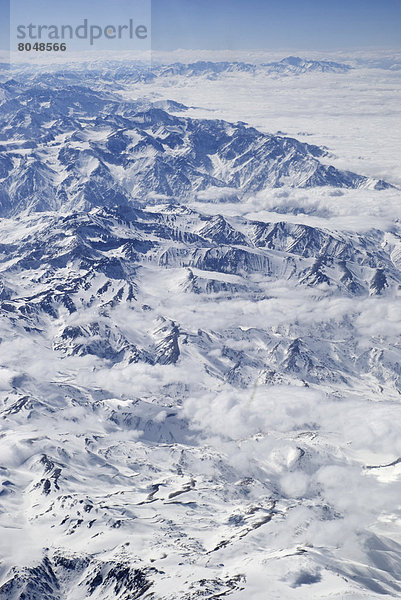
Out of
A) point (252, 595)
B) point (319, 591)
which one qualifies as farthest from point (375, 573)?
point (252, 595)

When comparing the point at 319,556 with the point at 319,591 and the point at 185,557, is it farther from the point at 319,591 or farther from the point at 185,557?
the point at 185,557

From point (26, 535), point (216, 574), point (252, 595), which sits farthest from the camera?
point (26, 535)

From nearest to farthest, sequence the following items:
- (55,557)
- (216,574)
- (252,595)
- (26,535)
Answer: (252,595) → (216,574) → (55,557) → (26,535)

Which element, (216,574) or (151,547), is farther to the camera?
(151,547)

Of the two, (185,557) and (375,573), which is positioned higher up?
(185,557)

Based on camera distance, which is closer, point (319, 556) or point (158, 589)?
point (158, 589)

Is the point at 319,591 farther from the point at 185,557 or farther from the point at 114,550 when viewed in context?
the point at 114,550

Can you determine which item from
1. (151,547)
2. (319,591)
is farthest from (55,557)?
(319,591)

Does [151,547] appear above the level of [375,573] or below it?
above

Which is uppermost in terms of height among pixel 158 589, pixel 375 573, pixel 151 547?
pixel 158 589
